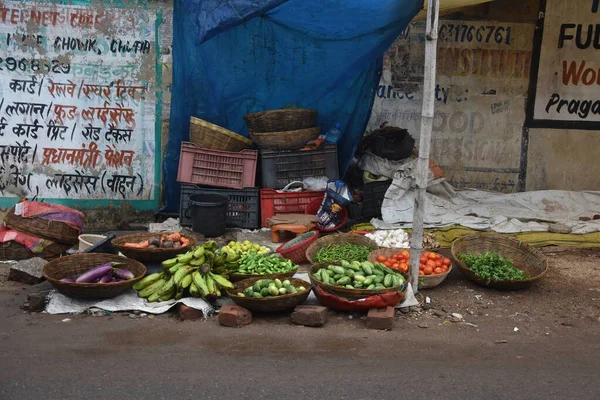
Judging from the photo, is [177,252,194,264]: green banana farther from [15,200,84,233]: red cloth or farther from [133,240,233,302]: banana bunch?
[15,200,84,233]: red cloth


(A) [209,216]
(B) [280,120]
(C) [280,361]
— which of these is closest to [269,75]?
(B) [280,120]

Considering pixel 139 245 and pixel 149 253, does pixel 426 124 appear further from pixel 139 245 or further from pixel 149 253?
pixel 139 245

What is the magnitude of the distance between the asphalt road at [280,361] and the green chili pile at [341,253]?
47.0 inches

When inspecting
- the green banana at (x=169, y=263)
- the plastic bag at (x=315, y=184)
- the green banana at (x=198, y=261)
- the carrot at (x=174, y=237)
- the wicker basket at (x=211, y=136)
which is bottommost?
the green banana at (x=169, y=263)

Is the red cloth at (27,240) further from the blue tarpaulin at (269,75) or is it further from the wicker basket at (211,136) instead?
the wicker basket at (211,136)

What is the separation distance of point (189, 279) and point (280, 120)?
10.4ft

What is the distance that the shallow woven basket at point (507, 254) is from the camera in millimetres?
7184

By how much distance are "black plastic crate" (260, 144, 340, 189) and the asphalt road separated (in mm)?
3220

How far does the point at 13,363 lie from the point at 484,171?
7.05 meters

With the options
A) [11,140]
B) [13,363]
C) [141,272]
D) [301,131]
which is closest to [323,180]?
[301,131]

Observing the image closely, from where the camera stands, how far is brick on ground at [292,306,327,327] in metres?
6.24

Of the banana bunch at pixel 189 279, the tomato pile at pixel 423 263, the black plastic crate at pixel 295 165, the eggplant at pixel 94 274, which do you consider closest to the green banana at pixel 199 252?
the banana bunch at pixel 189 279

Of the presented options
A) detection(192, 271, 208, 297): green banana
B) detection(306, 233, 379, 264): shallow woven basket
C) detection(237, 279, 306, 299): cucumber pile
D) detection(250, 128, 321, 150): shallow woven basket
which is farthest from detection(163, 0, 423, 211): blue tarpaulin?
detection(237, 279, 306, 299): cucumber pile

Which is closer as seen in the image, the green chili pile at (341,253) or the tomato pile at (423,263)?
the tomato pile at (423,263)
